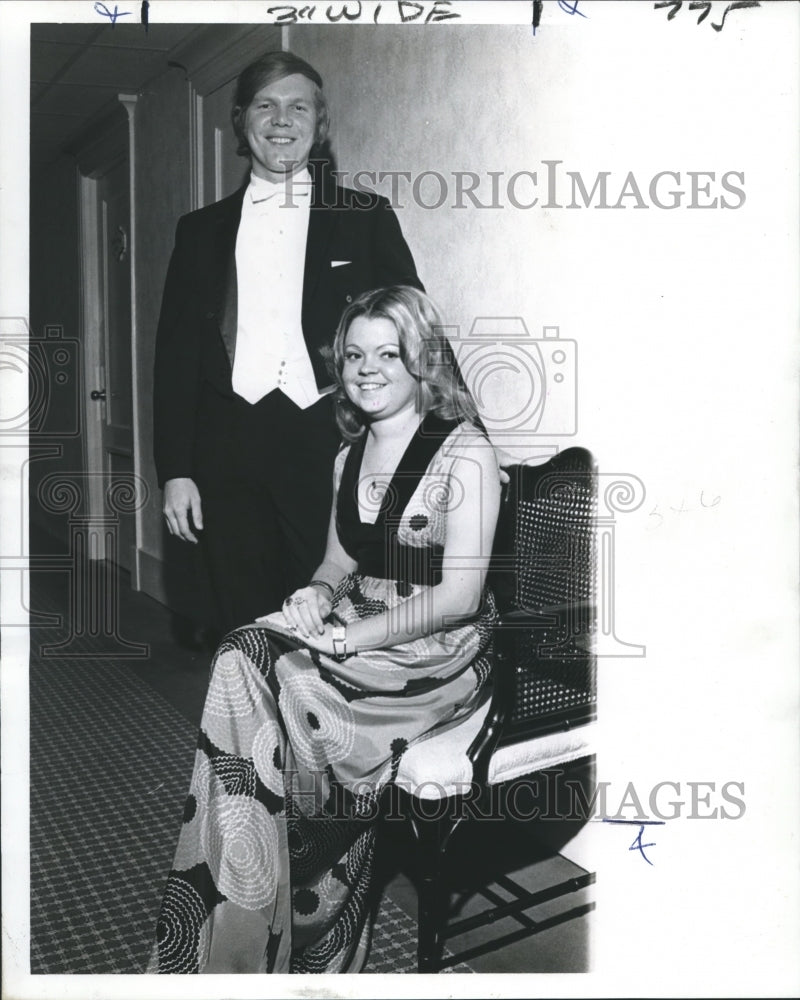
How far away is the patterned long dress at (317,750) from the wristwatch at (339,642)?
15 mm

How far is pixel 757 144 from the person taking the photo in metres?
1.82

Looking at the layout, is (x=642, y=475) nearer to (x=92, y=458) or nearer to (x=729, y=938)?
(x=729, y=938)

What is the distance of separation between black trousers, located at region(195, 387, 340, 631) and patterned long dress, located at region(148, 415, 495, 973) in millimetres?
61

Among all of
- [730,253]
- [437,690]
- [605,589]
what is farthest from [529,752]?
[730,253]

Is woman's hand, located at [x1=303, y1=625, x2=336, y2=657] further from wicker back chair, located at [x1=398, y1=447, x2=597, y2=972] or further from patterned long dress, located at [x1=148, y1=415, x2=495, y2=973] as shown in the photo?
wicker back chair, located at [x1=398, y1=447, x2=597, y2=972]

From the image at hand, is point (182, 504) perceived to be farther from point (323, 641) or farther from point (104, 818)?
point (104, 818)

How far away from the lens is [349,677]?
1935 mm

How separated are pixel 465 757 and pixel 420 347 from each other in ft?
2.53

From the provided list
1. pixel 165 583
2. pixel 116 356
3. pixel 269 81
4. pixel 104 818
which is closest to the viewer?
pixel 269 81

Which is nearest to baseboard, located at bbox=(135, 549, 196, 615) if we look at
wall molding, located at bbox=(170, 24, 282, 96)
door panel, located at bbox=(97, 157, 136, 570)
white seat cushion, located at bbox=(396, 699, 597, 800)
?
door panel, located at bbox=(97, 157, 136, 570)

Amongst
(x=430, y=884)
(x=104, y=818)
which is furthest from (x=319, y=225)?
(x=104, y=818)

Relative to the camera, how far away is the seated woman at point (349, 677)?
6.17 feet

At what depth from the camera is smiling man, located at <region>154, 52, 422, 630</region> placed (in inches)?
76.3

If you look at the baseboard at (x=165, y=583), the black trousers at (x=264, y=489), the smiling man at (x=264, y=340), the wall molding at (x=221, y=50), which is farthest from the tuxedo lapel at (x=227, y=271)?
the baseboard at (x=165, y=583)
